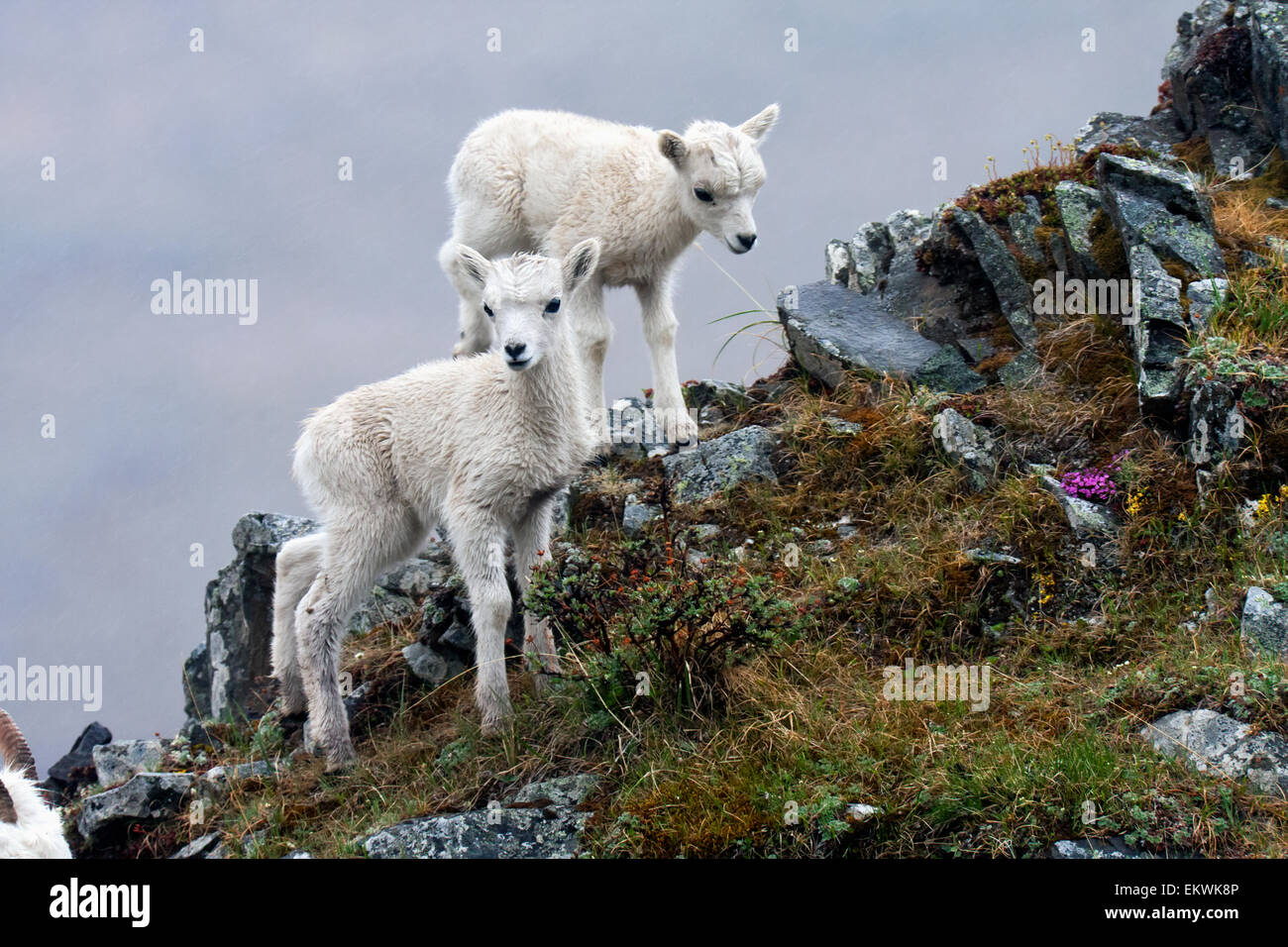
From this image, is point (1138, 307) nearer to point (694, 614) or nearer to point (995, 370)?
point (995, 370)

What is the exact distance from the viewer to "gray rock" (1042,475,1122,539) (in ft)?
34.6

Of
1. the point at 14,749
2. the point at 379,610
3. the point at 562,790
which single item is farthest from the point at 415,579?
the point at 562,790

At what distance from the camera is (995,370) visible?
44.0ft

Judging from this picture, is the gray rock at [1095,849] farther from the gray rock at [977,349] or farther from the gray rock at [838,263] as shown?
the gray rock at [838,263]

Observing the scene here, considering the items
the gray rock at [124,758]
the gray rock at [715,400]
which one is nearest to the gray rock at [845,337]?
the gray rock at [715,400]

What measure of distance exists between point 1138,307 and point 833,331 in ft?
11.8

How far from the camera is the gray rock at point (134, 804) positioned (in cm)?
1050

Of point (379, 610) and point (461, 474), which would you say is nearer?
point (461, 474)

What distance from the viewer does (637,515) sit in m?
12.3

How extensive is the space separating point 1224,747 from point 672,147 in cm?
760

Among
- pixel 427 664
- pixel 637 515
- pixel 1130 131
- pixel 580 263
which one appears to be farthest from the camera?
pixel 1130 131

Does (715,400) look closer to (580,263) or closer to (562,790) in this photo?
(580,263)

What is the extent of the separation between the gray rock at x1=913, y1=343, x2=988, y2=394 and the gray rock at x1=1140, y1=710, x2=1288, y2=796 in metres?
5.78

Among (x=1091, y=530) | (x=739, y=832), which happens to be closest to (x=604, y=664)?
(x=739, y=832)
